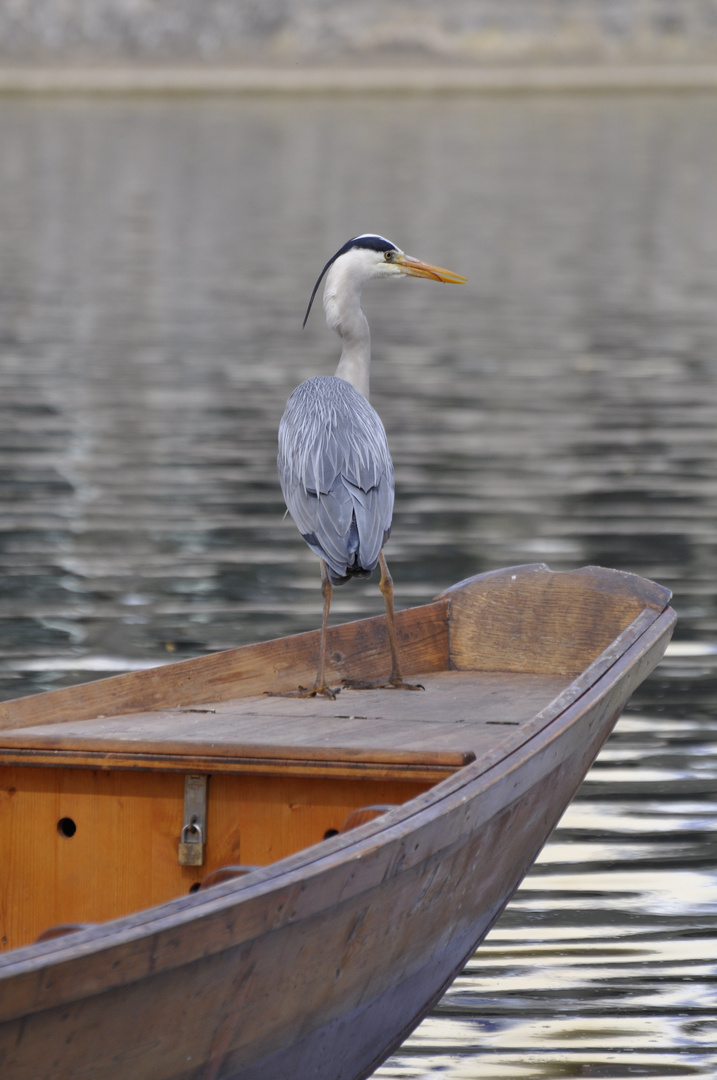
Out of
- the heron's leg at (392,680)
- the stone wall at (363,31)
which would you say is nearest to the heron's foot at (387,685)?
the heron's leg at (392,680)

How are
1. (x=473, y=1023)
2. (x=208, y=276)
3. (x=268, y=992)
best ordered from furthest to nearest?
(x=208, y=276)
(x=473, y=1023)
(x=268, y=992)

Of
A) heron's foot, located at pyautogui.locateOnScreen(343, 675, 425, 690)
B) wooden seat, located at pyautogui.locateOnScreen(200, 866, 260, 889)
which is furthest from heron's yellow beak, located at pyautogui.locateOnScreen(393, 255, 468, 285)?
wooden seat, located at pyautogui.locateOnScreen(200, 866, 260, 889)

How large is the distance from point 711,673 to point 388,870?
5028 mm

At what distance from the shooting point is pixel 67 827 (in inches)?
212

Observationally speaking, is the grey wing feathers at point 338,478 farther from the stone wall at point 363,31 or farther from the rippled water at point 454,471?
the stone wall at point 363,31

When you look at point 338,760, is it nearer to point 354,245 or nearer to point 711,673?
point 354,245

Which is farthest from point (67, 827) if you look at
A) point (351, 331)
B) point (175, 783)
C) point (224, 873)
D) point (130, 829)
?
point (351, 331)

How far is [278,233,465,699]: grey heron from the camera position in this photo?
6.29 metres

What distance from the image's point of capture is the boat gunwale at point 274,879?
141 inches

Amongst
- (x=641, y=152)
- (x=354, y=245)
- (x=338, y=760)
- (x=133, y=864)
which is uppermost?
(x=641, y=152)

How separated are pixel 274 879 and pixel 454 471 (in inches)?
402

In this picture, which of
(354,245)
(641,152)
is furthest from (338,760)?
(641,152)

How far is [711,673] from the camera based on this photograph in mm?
9188

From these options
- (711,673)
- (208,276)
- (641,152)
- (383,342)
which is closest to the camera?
(711,673)
